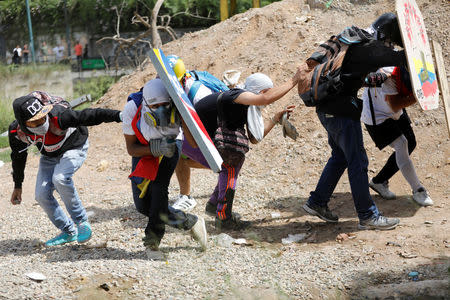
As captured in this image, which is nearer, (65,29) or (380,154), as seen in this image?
(380,154)

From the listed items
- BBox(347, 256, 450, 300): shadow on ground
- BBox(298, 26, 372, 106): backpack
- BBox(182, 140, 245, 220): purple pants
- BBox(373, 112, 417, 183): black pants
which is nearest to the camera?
BBox(347, 256, 450, 300): shadow on ground

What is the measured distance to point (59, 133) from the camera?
4.62 m

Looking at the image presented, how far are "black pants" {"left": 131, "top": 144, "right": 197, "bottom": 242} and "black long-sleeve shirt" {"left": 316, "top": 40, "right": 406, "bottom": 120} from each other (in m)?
1.28

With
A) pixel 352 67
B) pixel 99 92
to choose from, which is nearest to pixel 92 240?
pixel 352 67

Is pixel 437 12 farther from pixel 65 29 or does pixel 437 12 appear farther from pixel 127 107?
pixel 65 29

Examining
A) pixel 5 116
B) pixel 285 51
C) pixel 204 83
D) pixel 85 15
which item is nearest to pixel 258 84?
pixel 204 83

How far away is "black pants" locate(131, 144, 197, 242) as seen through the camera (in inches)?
165

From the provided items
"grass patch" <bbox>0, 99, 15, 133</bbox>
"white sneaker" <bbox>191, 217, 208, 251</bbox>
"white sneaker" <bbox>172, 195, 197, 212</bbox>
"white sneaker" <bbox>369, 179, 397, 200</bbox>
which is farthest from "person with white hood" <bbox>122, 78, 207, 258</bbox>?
"grass patch" <bbox>0, 99, 15, 133</bbox>

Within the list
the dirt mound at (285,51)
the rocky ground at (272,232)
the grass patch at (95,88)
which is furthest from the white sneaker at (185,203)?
the grass patch at (95,88)

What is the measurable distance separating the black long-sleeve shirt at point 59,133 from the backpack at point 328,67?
147 cm

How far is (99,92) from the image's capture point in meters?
15.0

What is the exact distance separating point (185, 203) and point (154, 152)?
1.82 metres

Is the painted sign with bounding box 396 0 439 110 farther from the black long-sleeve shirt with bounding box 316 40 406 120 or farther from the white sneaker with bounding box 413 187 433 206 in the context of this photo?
the white sneaker with bounding box 413 187 433 206

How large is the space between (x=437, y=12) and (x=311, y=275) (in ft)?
18.2
